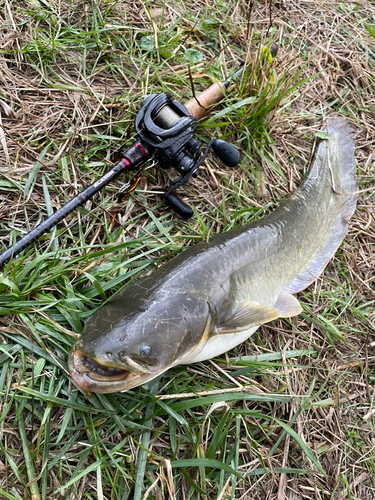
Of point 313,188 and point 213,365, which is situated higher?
point 313,188

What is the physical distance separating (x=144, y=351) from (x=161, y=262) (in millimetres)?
890

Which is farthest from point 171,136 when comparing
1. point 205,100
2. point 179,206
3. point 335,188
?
point 335,188

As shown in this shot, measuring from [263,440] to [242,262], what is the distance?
1.27 metres

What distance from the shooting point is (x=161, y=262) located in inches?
111

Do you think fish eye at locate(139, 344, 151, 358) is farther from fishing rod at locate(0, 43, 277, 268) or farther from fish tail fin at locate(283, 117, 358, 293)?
fish tail fin at locate(283, 117, 358, 293)

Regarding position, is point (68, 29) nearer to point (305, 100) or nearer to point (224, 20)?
point (224, 20)

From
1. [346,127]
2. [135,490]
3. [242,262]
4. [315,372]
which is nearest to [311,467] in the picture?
[315,372]

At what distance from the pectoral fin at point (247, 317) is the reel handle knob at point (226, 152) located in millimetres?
1212

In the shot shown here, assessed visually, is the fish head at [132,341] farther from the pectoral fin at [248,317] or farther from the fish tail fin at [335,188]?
the fish tail fin at [335,188]

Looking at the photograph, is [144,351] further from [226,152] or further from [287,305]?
[226,152]

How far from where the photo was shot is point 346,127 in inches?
146

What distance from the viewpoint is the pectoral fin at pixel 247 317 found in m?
2.44

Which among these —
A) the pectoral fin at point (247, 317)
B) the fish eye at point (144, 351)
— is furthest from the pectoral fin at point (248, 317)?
the fish eye at point (144, 351)

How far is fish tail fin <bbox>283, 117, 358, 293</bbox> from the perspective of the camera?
126 inches
